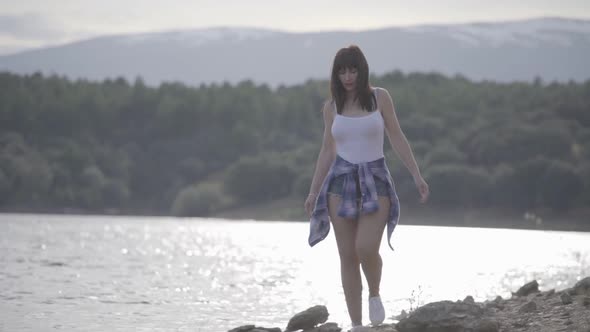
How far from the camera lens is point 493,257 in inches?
1800

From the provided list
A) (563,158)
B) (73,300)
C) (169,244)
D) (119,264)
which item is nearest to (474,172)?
(563,158)

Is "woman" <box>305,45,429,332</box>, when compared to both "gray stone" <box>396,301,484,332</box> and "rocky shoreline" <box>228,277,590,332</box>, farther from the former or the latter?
"gray stone" <box>396,301,484,332</box>

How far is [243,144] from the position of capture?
107 meters

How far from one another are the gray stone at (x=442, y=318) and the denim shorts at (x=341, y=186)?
7.12ft

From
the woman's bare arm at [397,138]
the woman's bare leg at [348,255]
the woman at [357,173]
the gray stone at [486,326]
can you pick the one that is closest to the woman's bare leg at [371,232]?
the woman at [357,173]

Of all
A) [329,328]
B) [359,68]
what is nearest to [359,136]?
[359,68]

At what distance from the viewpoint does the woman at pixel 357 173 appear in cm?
913

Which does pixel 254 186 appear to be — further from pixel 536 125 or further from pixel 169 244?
pixel 169 244

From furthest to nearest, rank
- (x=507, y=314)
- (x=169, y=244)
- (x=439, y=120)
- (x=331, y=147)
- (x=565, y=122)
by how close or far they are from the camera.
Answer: (x=439, y=120)
(x=565, y=122)
(x=169, y=244)
(x=507, y=314)
(x=331, y=147)

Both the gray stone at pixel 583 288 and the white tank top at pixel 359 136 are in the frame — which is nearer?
the white tank top at pixel 359 136

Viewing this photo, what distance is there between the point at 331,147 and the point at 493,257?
122 ft

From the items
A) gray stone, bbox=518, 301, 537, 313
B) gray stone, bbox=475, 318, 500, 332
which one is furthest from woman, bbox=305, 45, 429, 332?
gray stone, bbox=518, 301, 537, 313

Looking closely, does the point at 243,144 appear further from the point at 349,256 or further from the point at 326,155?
the point at 349,256

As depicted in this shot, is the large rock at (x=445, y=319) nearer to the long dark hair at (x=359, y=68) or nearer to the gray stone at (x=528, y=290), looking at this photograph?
the long dark hair at (x=359, y=68)
